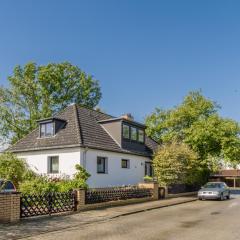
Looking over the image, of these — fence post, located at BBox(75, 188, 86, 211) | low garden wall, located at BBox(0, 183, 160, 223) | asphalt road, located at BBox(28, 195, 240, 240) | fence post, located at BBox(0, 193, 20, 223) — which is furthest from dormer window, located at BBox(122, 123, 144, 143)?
fence post, located at BBox(0, 193, 20, 223)

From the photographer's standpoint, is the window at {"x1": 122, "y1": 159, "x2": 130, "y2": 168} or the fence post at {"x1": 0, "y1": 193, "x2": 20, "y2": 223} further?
the window at {"x1": 122, "y1": 159, "x2": 130, "y2": 168}

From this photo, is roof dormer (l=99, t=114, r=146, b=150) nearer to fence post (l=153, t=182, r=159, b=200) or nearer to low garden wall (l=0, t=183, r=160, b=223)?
fence post (l=153, t=182, r=159, b=200)

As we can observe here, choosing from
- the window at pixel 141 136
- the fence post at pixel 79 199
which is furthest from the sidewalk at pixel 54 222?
the window at pixel 141 136

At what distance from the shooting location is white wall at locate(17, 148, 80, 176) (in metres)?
23.5

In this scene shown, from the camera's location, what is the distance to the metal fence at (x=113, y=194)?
714 inches

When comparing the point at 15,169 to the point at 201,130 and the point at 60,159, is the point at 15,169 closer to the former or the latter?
the point at 60,159

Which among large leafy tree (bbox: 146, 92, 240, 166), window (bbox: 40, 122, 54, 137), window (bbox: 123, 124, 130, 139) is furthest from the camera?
large leafy tree (bbox: 146, 92, 240, 166)

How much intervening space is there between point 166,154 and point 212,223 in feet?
42.0

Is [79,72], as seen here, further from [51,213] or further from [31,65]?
[51,213]

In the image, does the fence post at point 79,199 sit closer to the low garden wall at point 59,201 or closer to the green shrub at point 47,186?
the low garden wall at point 59,201

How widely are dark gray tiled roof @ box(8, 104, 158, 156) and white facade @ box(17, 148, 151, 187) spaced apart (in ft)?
1.38

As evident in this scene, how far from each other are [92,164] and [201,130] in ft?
45.0

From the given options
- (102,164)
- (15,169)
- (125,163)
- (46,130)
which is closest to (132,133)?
(125,163)

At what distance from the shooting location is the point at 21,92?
4494cm
